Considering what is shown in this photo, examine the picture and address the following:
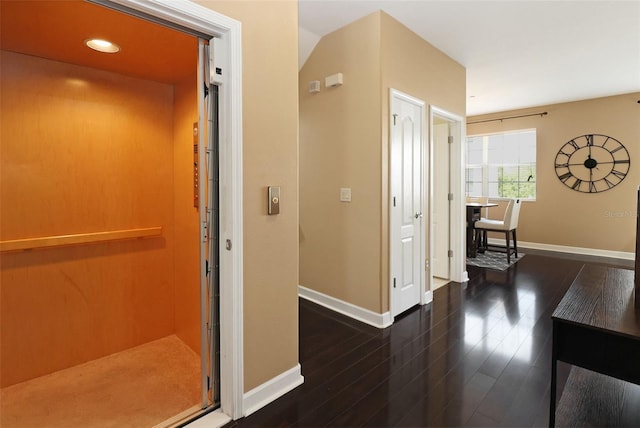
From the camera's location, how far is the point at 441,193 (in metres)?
4.11

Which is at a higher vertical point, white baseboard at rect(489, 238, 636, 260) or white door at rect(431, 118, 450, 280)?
white door at rect(431, 118, 450, 280)

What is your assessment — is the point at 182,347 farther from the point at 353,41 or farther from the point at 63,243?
the point at 353,41

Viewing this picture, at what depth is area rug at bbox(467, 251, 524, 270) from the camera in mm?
4875

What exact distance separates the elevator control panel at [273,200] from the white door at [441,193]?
2731 mm

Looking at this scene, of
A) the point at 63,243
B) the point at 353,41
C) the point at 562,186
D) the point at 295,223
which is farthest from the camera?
the point at 562,186

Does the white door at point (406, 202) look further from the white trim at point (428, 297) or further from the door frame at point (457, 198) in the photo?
the door frame at point (457, 198)

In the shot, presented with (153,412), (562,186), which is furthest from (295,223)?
(562,186)

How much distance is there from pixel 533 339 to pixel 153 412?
274 centimetres

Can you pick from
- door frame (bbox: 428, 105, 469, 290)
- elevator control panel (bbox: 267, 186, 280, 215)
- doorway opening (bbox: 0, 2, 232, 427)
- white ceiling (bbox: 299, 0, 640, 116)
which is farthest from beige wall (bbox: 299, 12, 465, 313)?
doorway opening (bbox: 0, 2, 232, 427)

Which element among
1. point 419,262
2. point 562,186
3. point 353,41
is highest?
point 353,41

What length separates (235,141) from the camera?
65.2 inches

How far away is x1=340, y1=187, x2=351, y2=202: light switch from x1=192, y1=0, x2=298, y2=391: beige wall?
1.20 m

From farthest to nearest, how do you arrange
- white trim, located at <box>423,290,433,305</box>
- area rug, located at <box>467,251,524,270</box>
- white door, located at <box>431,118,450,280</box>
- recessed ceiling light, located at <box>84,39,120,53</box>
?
1. area rug, located at <box>467,251,524,270</box>
2. white door, located at <box>431,118,450,280</box>
3. white trim, located at <box>423,290,433,305</box>
4. recessed ceiling light, located at <box>84,39,120,53</box>

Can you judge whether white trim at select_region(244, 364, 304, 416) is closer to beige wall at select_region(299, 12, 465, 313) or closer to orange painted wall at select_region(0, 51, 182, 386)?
beige wall at select_region(299, 12, 465, 313)
